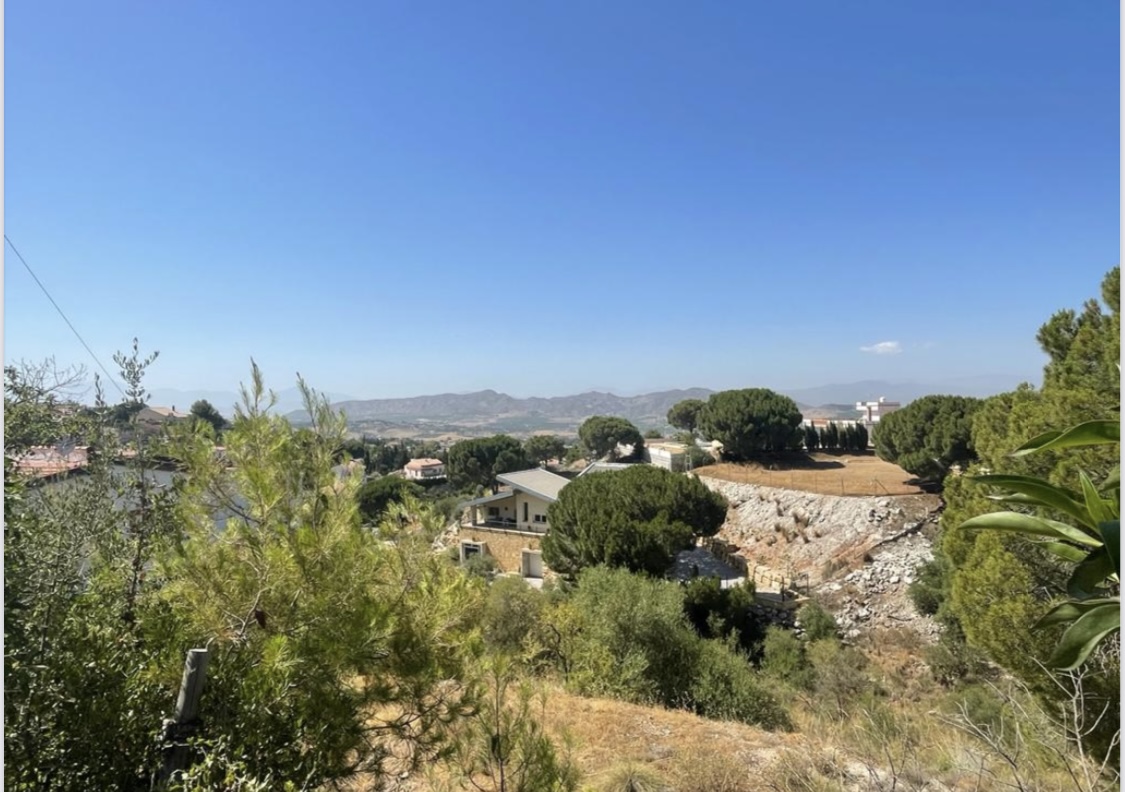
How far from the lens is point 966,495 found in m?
7.48

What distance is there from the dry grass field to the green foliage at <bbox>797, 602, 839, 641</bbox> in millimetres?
10437

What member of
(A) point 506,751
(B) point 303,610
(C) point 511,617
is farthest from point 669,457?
(B) point 303,610

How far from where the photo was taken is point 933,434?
23.7 m

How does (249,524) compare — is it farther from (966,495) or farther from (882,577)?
(882,577)

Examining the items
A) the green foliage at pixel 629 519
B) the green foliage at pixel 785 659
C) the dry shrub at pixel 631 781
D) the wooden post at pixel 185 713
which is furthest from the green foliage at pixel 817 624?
the wooden post at pixel 185 713

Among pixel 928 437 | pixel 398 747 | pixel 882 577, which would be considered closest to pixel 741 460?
pixel 928 437

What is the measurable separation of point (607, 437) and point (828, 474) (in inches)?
1008

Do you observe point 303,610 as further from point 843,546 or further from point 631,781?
point 843,546

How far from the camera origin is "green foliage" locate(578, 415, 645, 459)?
5294 cm

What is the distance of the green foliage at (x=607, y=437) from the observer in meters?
52.9

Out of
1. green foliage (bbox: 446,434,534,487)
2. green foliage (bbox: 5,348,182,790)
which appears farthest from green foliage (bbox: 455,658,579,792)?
green foliage (bbox: 446,434,534,487)

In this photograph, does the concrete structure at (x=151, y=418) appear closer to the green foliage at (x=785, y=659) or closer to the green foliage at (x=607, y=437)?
the green foliage at (x=785, y=659)

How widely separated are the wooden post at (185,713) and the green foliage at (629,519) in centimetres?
1382

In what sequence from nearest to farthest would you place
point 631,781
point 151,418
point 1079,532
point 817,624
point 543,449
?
point 1079,532 → point 151,418 → point 631,781 → point 817,624 → point 543,449
